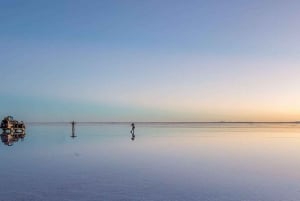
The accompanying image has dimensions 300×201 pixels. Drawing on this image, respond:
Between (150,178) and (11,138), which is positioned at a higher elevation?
(11,138)

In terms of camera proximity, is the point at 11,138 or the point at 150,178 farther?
the point at 11,138

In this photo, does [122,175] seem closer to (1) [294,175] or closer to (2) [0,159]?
(1) [294,175]

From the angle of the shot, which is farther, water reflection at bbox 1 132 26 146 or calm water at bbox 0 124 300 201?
water reflection at bbox 1 132 26 146

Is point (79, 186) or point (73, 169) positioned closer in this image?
point (79, 186)

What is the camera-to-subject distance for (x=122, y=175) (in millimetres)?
31328

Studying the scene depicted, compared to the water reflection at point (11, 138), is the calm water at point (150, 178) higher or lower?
lower

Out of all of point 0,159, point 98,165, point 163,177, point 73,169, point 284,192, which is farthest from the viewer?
point 0,159

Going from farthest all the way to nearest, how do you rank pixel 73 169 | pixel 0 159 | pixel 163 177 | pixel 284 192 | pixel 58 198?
pixel 0 159, pixel 73 169, pixel 163 177, pixel 284 192, pixel 58 198

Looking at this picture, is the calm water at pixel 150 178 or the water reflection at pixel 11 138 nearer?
the calm water at pixel 150 178

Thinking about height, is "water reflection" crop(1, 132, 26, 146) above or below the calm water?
above

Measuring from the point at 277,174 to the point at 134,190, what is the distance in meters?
12.8

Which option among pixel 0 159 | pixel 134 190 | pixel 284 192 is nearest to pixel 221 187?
pixel 284 192

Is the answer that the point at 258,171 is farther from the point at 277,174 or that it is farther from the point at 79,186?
the point at 79,186

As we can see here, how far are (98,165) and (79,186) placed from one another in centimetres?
1148
